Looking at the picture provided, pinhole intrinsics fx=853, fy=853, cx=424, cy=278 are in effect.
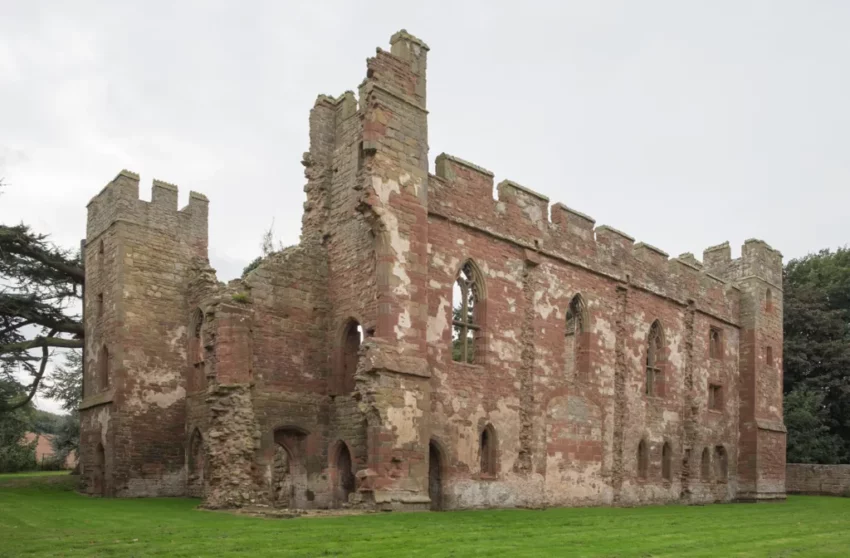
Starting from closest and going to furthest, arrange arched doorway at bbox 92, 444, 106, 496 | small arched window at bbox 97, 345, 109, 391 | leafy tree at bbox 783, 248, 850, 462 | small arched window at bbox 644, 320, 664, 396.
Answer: arched doorway at bbox 92, 444, 106, 496
small arched window at bbox 97, 345, 109, 391
small arched window at bbox 644, 320, 664, 396
leafy tree at bbox 783, 248, 850, 462

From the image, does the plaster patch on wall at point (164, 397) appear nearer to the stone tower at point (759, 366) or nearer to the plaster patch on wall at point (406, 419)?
the plaster patch on wall at point (406, 419)

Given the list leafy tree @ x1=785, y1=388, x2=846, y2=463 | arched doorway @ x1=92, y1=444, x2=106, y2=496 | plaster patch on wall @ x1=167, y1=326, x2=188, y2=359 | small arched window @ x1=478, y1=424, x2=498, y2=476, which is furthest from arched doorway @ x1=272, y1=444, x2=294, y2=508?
leafy tree @ x1=785, y1=388, x2=846, y2=463

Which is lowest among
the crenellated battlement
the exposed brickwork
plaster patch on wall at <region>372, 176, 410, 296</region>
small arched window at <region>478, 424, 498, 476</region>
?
the exposed brickwork

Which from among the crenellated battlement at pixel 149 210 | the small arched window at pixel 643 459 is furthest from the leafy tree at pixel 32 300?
the small arched window at pixel 643 459

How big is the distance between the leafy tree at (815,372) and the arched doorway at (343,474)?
72.7ft

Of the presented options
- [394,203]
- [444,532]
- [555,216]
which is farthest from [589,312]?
[444,532]

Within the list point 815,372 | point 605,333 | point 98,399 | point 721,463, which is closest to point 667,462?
point 721,463

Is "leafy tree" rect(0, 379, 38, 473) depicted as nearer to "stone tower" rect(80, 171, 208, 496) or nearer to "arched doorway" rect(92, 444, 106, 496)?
"stone tower" rect(80, 171, 208, 496)

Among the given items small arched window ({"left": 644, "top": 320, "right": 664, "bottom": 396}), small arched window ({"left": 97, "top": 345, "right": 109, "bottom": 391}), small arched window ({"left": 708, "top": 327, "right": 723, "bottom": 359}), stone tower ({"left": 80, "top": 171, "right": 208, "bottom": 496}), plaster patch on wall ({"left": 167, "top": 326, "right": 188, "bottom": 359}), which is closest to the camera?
stone tower ({"left": 80, "top": 171, "right": 208, "bottom": 496})

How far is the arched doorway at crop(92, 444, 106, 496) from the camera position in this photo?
74.5 ft

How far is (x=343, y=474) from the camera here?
60.9 ft

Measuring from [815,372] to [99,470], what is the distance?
2941cm

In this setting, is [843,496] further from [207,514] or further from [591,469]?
[207,514]

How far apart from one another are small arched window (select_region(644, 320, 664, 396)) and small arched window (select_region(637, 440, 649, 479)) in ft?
5.83
